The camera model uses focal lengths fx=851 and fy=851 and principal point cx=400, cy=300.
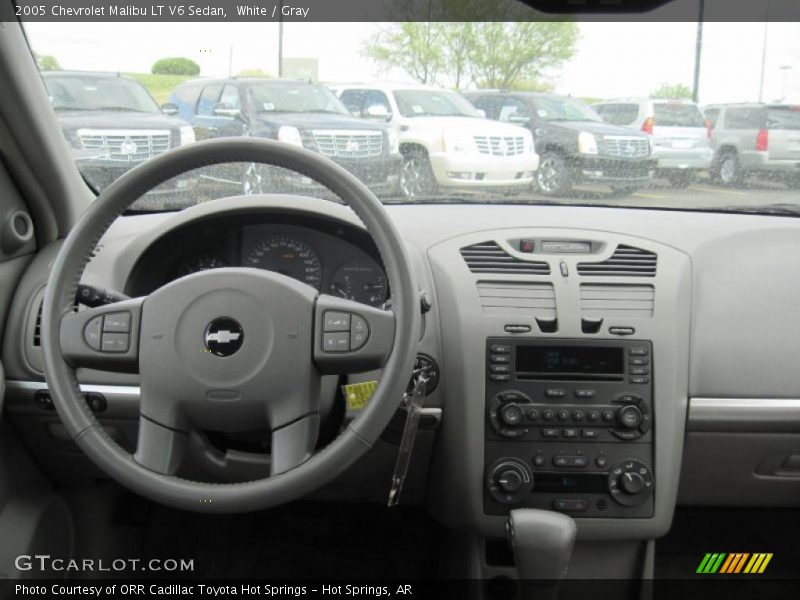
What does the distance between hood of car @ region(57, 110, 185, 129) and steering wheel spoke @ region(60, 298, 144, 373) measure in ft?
2.48

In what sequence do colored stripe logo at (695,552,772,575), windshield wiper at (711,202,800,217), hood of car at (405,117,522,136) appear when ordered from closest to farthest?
hood of car at (405,117,522,136), windshield wiper at (711,202,800,217), colored stripe logo at (695,552,772,575)

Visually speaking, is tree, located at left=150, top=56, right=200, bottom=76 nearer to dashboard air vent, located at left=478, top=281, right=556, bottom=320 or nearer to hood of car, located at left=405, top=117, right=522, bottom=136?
hood of car, located at left=405, top=117, right=522, bottom=136

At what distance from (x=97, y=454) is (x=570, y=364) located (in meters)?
1.24

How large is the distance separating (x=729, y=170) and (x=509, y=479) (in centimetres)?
115

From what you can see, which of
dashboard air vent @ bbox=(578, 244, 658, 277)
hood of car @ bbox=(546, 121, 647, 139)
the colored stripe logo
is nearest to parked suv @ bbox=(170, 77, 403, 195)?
hood of car @ bbox=(546, 121, 647, 139)

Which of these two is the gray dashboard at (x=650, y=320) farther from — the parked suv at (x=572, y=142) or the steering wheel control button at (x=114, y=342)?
the steering wheel control button at (x=114, y=342)

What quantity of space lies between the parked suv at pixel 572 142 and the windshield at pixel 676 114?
0.23 ft

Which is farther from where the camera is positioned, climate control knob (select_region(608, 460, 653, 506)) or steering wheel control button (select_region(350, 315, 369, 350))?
climate control knob (select_region(608, 460, 653, 506))

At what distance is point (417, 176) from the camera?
8.36 ft

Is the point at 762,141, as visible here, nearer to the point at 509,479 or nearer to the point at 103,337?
the point at 509,479

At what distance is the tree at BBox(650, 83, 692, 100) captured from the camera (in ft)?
7.87

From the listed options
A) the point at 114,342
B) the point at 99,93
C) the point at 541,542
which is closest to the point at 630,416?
the point at 541,542

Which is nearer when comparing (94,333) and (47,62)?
(94,333)
